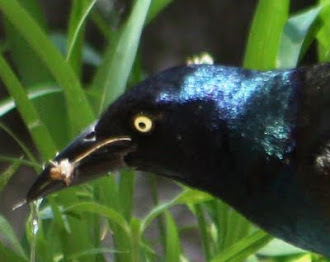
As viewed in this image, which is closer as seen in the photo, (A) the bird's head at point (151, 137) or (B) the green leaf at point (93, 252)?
(A) the bird's head at point (151, 137)

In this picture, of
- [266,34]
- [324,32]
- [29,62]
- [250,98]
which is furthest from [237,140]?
[29,62]

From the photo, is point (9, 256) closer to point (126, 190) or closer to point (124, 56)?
point (126, 190)

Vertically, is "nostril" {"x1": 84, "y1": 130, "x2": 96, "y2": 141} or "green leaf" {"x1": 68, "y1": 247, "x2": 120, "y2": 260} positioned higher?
"nostril" {"x1": 84, "y1": 130, "x2": 96, "y2": 141}

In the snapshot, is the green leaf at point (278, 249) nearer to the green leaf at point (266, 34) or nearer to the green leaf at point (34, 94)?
the green leaf at point (266, 34)

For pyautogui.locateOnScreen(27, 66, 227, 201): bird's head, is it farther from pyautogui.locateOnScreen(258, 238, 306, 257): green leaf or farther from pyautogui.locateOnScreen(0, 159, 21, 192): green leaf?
pyautogui.locateOnScreen(258, 238, 306, 257): green leaf

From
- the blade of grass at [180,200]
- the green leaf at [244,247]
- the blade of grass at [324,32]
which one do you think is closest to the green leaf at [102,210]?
the blade of grass at [180,200]

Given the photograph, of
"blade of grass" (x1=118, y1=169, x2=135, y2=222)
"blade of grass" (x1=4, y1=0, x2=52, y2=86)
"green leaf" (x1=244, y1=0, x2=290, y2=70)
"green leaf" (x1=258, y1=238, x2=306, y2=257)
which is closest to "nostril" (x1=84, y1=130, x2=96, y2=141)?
"blade of grass" (x1=118, y1=169, x2=135, y2=222)

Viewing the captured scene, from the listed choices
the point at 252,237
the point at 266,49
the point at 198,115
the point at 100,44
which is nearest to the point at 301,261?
the point at 252,237

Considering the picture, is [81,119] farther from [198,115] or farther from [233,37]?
[233,37]
